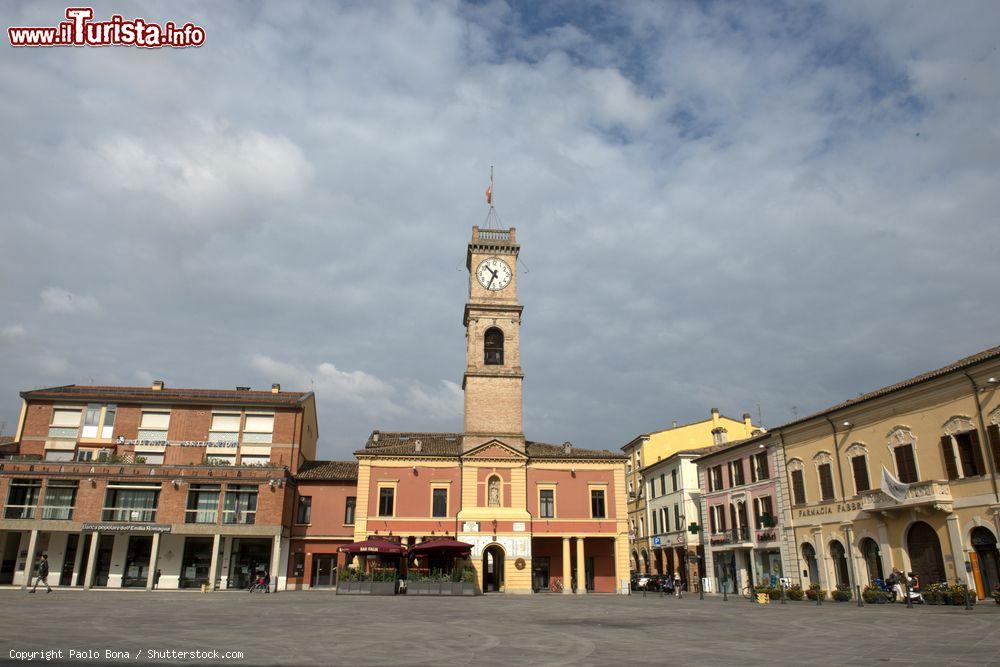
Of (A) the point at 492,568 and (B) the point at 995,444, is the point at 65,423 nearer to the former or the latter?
(A) the point at 492,568

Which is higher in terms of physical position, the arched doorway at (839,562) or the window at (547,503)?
the window at (547,503)

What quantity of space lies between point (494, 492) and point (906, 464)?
74.7 feet

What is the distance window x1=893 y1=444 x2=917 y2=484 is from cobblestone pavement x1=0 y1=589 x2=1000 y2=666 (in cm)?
676

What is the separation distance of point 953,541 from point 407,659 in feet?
82.2

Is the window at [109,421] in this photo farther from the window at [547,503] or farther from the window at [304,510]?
the window at [547,503]

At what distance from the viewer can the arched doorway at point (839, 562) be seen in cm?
3378

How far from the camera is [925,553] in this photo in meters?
29.1

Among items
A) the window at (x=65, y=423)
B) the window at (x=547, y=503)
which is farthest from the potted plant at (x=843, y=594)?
the window at (x=65, y=423)

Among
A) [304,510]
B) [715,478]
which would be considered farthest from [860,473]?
[304,510]

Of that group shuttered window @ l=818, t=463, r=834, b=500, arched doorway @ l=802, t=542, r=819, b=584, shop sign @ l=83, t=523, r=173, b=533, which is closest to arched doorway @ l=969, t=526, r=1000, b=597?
shuttered window @ l=818, t=463, r=834, b=500

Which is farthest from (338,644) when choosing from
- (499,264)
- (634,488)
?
(634,488)

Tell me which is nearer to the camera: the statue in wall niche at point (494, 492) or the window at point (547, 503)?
the statue in wall niche at point (494, 492)

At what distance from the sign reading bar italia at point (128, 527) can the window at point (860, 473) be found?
3658cm

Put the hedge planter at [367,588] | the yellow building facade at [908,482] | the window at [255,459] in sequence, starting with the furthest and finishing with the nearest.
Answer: the window at [255,459] → the hedge planter at [367,588] → the yellow building facade at [908,482]
